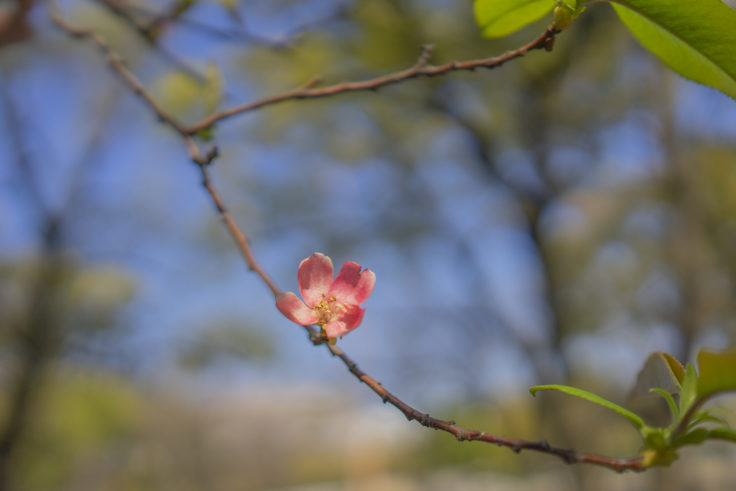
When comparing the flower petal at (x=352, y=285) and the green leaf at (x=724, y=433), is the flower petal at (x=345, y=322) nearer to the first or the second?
the flower petal at (x=352, y=285)

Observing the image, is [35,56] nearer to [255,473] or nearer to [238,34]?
[238,34]

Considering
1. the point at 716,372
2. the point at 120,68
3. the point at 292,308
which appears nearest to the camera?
the point at 716,372

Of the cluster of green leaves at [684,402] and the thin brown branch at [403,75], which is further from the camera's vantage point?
the thin brown branch at [403,75]

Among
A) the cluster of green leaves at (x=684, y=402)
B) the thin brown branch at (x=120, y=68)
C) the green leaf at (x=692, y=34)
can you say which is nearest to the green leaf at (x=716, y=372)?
the cluster of green leaves at (x=684, y=402)

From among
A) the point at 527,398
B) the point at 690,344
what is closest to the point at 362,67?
the point at 690,344

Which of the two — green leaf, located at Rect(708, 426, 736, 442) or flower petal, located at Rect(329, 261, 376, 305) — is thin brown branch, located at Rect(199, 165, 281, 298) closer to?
flower petal, located at Rect(329, 261, 376, 305)

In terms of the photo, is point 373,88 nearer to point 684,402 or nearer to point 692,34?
point 692,34

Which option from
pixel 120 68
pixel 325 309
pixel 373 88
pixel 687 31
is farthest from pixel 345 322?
pixel 120 68
